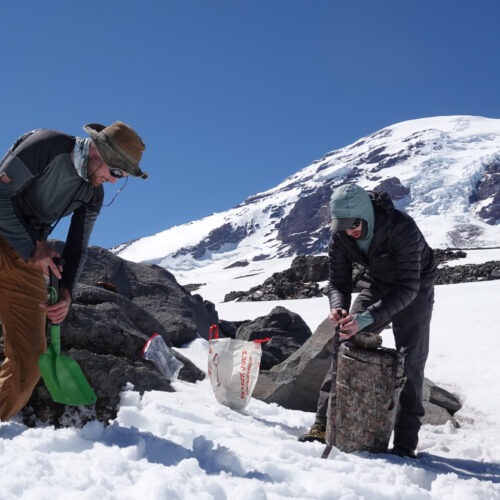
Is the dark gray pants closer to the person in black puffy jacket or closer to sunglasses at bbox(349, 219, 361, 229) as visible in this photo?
the person in black puffy jacket

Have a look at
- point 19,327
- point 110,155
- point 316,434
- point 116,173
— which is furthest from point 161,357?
point 110,155

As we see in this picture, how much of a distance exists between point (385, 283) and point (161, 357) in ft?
7.94

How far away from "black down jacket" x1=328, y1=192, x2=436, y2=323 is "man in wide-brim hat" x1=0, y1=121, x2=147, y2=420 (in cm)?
191

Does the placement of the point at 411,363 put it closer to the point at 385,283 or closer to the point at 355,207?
the point at 385,283

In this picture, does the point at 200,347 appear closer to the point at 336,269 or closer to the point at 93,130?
the point at 336,269

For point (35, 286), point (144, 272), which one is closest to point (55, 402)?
point (35, 286)

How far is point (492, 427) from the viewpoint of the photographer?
5.50 metres

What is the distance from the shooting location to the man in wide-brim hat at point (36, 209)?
301 cm

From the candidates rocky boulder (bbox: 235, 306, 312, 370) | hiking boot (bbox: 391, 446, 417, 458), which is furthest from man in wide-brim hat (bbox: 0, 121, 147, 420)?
rocky boulder (bbox: 235, 306, 312, 370)

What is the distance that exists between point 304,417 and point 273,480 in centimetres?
247

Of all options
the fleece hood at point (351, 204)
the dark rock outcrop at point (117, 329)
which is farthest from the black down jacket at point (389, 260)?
the dark rock outcrop at point (117, 329)

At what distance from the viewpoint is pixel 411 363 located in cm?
440

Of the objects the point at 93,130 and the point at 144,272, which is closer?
the point at 93,130

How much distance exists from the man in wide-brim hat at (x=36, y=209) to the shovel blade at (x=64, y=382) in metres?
0.08
